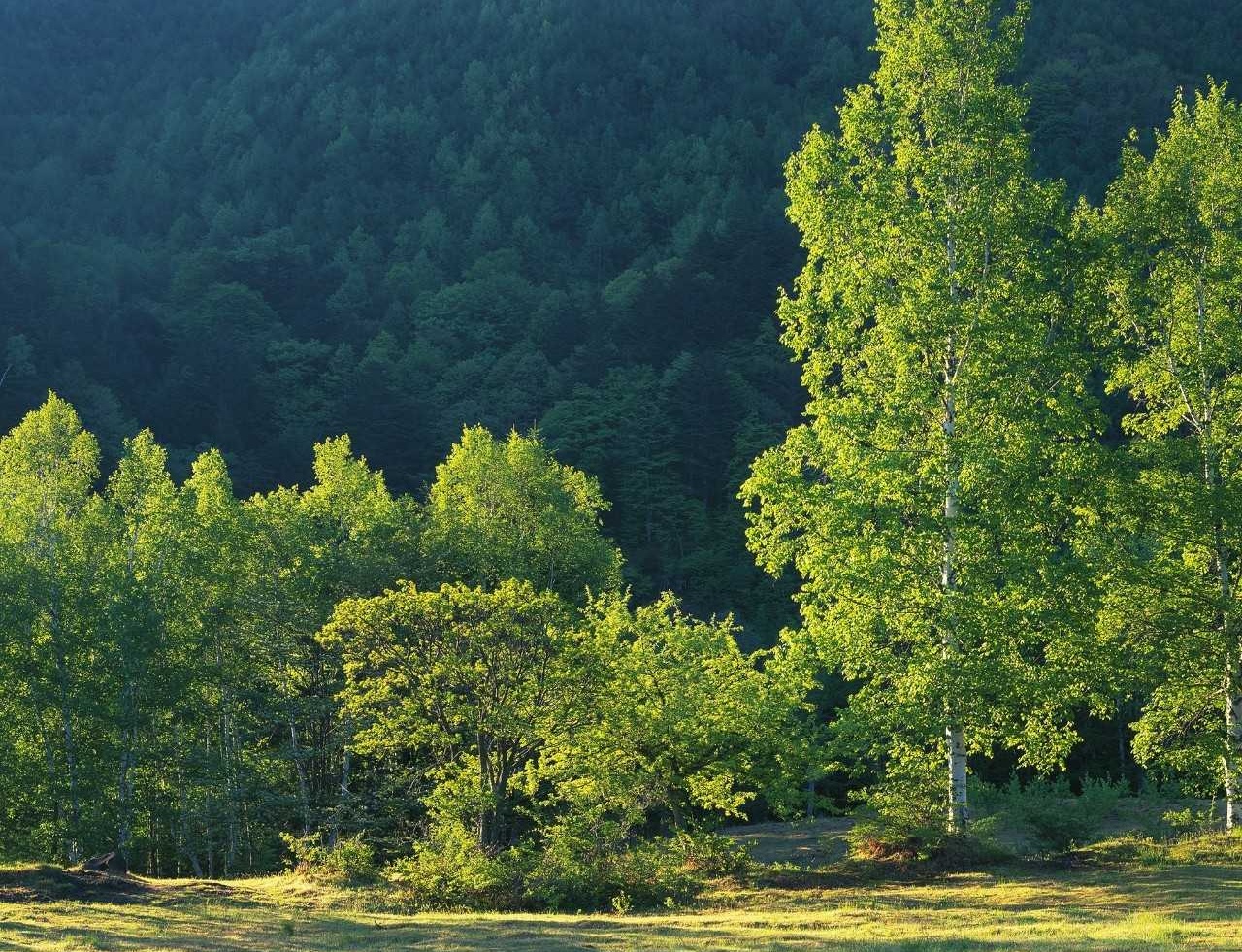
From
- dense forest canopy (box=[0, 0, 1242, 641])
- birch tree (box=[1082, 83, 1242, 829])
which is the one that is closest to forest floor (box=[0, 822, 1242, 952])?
birch tree (box=[1082, 83, 1242, 829])

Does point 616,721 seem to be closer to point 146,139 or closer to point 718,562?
point 718,562

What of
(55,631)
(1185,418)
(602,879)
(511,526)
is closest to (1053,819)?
(1185,418)

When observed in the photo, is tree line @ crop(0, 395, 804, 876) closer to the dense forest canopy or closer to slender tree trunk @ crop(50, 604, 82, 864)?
slender tree trunk @ crop(50, 604, 82, 864)

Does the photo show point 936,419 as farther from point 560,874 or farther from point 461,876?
point 461,876

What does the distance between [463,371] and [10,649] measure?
73673 mm

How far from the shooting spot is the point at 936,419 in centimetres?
2383

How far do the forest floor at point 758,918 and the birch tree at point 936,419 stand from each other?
244cm

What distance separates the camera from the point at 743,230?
Result: 360 ft

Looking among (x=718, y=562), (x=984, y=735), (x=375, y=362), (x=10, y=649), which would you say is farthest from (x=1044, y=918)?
(x=375, y=362)

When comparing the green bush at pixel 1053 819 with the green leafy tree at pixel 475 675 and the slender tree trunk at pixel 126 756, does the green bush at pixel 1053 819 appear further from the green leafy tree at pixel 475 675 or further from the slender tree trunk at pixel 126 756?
the slender tree trunk at pixel 126 756

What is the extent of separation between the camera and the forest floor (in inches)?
681

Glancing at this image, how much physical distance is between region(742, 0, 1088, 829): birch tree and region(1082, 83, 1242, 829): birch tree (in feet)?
4.69

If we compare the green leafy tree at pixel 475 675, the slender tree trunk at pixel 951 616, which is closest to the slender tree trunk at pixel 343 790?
the green leafy tree at pixel 475 675

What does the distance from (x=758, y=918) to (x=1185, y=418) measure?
1177 centimetres
